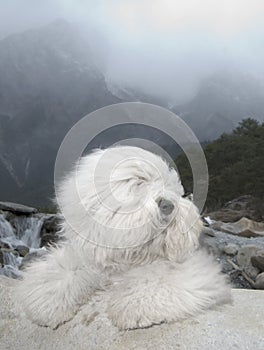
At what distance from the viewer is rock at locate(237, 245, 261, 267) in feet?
37.5

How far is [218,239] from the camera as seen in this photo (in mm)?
14094

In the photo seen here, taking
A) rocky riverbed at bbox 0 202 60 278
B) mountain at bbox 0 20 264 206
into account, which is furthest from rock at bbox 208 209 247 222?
mountain at bbox 0 20 264 206

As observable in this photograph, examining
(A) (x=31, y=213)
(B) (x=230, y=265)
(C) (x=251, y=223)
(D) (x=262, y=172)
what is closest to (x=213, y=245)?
(B) (x=230, y=265)

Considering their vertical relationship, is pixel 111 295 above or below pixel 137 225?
below

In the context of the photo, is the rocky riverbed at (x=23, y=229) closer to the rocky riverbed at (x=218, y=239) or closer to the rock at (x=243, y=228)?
the rocky riverbed at (x=218, y=239)

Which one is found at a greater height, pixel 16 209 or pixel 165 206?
pixel 165 206

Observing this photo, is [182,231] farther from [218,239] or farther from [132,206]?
[218,239]

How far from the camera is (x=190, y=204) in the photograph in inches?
83.4

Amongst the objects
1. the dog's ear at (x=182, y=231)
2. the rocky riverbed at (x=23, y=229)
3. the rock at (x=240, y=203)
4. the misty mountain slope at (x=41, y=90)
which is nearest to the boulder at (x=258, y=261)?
the rocky riverbed at (x=23, y=229)

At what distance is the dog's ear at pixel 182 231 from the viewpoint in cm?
208

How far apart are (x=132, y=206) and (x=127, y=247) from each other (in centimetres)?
17

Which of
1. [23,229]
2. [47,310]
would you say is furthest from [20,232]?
[47,310]

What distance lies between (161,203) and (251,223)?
1626cm

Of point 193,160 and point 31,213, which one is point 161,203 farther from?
point 31,213
